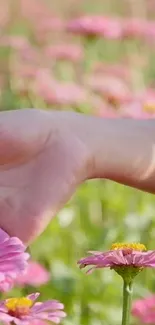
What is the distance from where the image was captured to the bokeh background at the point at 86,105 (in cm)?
135

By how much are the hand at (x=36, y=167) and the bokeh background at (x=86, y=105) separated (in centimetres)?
26

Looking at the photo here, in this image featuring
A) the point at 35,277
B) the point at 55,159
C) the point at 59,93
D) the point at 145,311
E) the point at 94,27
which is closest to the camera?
the point at 55,159

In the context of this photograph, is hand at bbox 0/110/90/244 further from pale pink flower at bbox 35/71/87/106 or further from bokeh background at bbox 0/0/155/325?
pale pink flower at bbox 35/71/87/106

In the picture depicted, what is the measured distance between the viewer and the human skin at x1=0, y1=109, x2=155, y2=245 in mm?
900

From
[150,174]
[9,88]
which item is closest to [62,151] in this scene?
[150,174]

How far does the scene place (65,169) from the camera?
3.04ft

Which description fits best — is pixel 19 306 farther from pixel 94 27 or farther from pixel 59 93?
pixel 94 27

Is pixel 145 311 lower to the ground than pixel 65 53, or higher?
lower

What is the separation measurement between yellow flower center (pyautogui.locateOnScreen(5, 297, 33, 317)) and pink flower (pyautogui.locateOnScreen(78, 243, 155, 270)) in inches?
2.4

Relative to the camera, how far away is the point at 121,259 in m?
0.77

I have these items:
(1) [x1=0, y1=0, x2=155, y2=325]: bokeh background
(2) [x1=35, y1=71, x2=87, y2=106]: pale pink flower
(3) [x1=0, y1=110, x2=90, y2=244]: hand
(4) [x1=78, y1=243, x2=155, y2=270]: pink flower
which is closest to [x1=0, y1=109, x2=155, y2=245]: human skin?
(3) [x1=0, y1=110, x2=90, y2=244]: hand

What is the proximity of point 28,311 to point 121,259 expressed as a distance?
0.29ft

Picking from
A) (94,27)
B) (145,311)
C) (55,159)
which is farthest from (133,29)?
(55,159)

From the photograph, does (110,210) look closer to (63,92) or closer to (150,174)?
(63,92)
